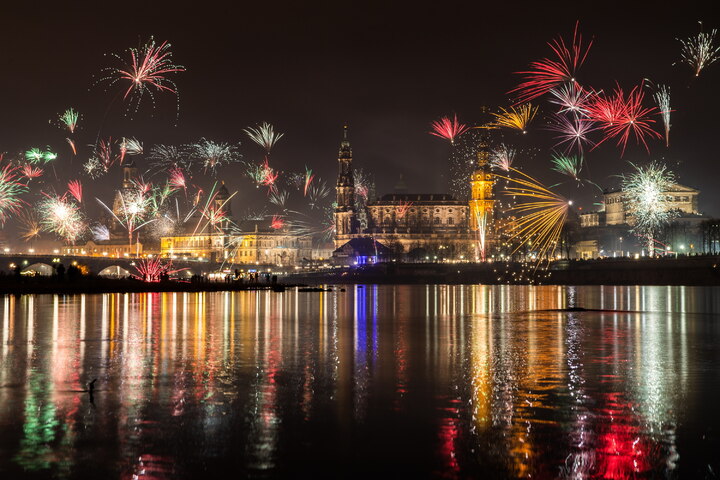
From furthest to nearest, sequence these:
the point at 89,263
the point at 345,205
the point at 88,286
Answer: the point at 345,205
the point at 89,263
the point at 88,286

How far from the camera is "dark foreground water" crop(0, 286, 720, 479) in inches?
502

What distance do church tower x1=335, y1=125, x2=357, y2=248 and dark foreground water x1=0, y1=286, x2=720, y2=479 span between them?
520ft

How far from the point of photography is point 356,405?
17.1 meters

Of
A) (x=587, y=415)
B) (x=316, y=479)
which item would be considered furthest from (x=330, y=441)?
(x=587, y=415)

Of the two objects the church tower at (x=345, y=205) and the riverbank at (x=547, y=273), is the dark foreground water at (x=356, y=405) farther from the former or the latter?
the church tower at (x=345, y=205)

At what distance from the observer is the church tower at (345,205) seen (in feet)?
626

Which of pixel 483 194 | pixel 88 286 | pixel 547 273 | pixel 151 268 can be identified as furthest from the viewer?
pixel 483 194

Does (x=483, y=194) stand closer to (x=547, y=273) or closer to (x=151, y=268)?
(x=547, y=273)

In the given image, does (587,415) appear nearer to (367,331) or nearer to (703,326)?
(367,331)

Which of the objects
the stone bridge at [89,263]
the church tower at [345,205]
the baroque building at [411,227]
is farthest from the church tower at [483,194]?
the stone bridge at [89,263]

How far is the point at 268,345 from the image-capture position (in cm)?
2850

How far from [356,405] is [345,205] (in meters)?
178

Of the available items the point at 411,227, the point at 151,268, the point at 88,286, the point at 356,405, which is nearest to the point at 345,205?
the point at 411,227

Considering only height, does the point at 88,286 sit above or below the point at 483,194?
below
